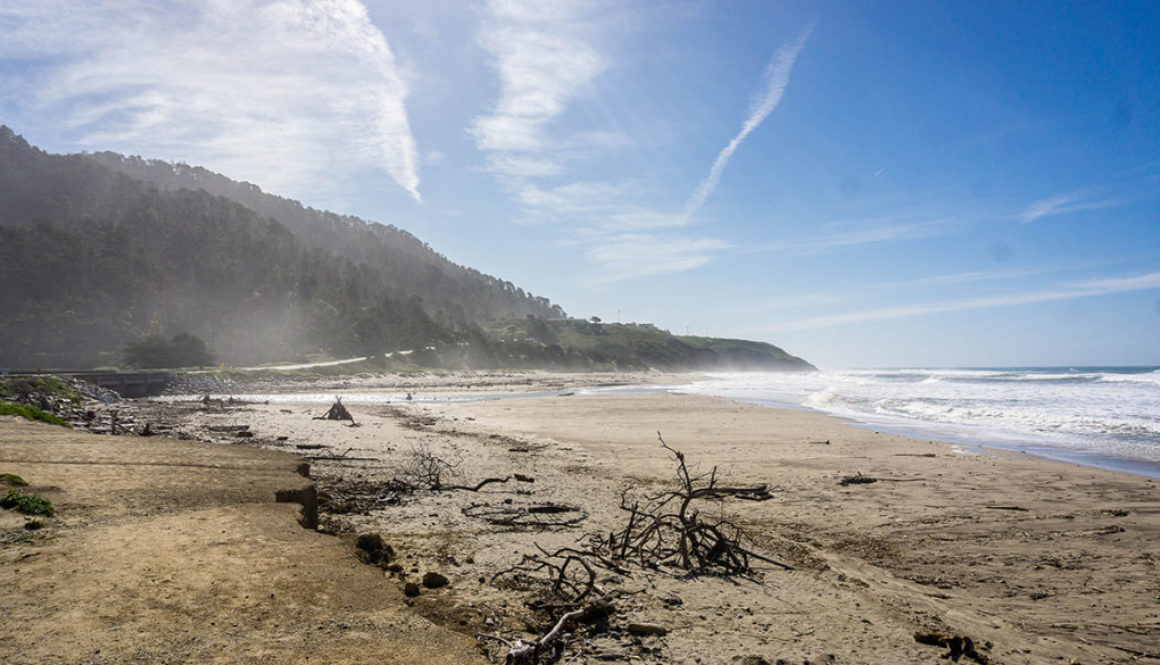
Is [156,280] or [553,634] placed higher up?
[156,280]

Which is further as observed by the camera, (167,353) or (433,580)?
(167,353)

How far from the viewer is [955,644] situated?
13.6 ft

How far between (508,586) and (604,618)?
3.33 feet

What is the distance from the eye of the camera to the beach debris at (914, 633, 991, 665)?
13.4 feet

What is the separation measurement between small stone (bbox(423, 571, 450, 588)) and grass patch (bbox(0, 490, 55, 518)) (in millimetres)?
3796

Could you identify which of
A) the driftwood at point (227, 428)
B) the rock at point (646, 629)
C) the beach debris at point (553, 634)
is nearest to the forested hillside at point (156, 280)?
the driftwood at point (227, 428)

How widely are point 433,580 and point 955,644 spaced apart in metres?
4.19

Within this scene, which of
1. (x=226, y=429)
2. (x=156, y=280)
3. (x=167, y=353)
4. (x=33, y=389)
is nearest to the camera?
(x=226, y=429)

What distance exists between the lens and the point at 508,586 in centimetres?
494

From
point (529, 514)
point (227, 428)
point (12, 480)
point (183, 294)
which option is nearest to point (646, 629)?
point (529, 514)

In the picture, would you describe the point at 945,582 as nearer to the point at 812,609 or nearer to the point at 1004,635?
the point at 1004,635

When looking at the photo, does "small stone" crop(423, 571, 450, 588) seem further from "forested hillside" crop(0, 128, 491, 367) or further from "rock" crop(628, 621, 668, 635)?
"forested hillside" crop(0, 128, 491, 367)

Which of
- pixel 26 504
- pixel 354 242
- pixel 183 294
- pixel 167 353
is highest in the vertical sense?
pixel 354 242

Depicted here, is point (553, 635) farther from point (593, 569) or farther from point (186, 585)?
point (186, 585)
